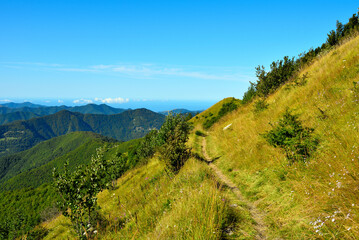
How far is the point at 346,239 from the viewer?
8.96ft

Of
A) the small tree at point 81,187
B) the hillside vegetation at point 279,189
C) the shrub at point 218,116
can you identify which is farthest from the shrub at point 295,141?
the shrub at point 218,116

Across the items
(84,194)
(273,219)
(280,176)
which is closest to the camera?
(273,219)

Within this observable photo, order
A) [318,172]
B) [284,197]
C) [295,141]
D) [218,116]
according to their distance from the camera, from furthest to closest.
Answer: [218,116], [295,141], [284,197], [318,172]

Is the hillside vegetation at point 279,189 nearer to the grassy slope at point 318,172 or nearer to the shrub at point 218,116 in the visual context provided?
the grassy slope at point 318,172

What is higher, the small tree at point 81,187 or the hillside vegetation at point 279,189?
the hillside vegetation at point 279,189

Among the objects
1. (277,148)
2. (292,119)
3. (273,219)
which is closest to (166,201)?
(273,219)

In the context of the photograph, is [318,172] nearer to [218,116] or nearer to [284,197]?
[284,197]

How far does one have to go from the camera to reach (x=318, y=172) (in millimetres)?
4465

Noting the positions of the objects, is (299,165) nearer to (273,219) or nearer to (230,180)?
(273,219)

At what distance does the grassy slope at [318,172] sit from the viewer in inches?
125

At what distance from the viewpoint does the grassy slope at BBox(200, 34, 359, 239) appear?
3180 mm

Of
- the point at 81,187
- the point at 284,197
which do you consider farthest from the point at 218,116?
the point at 284,197

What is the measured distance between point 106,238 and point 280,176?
6128 millimetres

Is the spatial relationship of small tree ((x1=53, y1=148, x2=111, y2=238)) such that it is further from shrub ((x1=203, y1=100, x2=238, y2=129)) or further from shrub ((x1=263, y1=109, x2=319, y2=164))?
shrub ((x1=203, y1=100, x2=238, y2=129))
